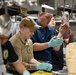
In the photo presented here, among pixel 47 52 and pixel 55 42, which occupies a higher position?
pixel 55 42

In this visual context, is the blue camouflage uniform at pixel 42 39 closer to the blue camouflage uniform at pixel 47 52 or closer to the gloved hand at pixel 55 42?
the blue camouflage uniform at pixel 47 52

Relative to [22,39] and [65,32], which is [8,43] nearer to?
[22,39]

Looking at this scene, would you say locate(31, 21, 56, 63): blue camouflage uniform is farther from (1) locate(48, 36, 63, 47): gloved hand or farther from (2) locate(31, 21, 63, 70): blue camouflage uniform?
(1) locate(48, 36, 63, 47): gloved hand

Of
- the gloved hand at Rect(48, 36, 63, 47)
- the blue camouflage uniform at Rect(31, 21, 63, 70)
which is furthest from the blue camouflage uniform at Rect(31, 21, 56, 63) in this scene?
the gloved hand at Rect(48, 36, 63, 47)

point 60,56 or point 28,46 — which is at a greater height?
point 28,46

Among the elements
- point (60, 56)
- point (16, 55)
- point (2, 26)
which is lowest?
point (60, 56)

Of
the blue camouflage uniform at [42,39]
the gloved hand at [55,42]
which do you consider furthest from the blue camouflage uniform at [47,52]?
the gloved hand at [55,42]

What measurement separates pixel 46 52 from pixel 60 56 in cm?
23

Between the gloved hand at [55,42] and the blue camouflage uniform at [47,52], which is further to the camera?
the blue camouflage uniform at [47,52]

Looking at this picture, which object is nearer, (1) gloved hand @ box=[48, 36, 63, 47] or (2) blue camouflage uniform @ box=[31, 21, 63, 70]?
(1) gloved hand @ box=[48, 36, 63, 47]

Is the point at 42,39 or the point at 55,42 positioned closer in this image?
the point at 55,42

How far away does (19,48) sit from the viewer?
2.17 meters

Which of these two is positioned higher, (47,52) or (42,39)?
(42,39)

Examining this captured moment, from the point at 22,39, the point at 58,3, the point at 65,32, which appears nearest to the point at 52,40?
the point at 65,32
